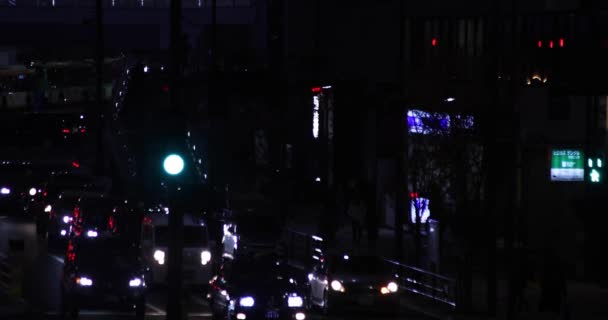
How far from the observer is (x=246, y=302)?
24.2m

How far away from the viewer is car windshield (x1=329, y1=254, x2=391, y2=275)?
92.9ft

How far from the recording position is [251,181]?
58.4 metres

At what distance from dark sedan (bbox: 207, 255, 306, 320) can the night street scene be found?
0.05m

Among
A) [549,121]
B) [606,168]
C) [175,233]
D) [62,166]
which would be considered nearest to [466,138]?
[606,168]

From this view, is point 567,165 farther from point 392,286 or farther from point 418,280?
point 392,286

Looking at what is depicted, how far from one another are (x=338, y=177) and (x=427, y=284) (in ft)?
78.5

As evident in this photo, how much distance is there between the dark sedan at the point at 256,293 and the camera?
2416cm

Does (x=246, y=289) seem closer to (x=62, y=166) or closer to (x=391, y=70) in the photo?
(x=391, y=70)

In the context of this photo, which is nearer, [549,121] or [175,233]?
[175,233]

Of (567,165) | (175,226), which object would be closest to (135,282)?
(175,226)

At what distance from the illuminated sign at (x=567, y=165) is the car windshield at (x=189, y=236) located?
10.9 metres

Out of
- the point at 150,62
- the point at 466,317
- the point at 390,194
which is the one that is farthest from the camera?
the point at 150,62

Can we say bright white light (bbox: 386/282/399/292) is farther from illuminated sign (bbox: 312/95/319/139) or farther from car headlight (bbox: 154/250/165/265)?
illuminated sign (bbox: 312/95/319/139)

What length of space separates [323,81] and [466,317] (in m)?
27.4
